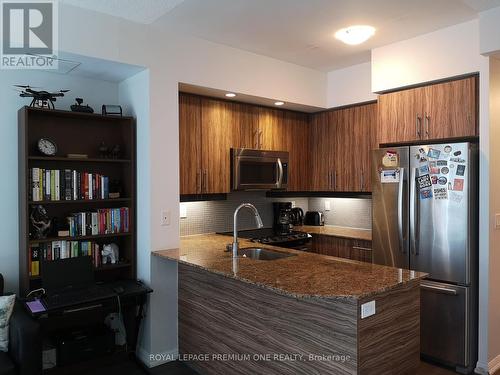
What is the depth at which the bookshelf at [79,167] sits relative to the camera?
9.50ft

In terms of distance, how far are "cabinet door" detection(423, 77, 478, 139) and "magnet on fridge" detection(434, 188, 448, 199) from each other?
0.46 meters

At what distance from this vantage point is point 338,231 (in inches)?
176

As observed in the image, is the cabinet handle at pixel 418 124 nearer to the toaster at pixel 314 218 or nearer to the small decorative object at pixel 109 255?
the toaster at pixel 314 218

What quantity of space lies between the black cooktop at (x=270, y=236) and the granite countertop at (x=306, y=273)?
78cm

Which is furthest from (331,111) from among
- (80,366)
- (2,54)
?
(80,366)

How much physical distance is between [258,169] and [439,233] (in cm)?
180

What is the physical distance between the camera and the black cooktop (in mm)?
3963

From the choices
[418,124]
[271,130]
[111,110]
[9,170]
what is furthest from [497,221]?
[9,170]

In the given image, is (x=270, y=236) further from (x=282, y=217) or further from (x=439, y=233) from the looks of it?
(x=439, y=233)

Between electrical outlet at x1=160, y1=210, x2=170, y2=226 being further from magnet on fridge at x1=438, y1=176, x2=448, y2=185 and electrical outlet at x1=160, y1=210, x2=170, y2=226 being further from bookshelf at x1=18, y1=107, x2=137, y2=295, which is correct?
magnet on fridge at x1=438, y1=176, x2=448, y2=185

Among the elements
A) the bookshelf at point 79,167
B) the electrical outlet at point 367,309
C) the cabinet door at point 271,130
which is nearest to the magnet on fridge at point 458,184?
the electrical outlet at point 367,309

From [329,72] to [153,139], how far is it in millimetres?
2276

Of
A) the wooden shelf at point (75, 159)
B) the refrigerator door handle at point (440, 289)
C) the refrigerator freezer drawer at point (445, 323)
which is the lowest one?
the refrigerator freezer drawer at point (445, 323)

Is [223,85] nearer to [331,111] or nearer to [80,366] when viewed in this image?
[331,111]
